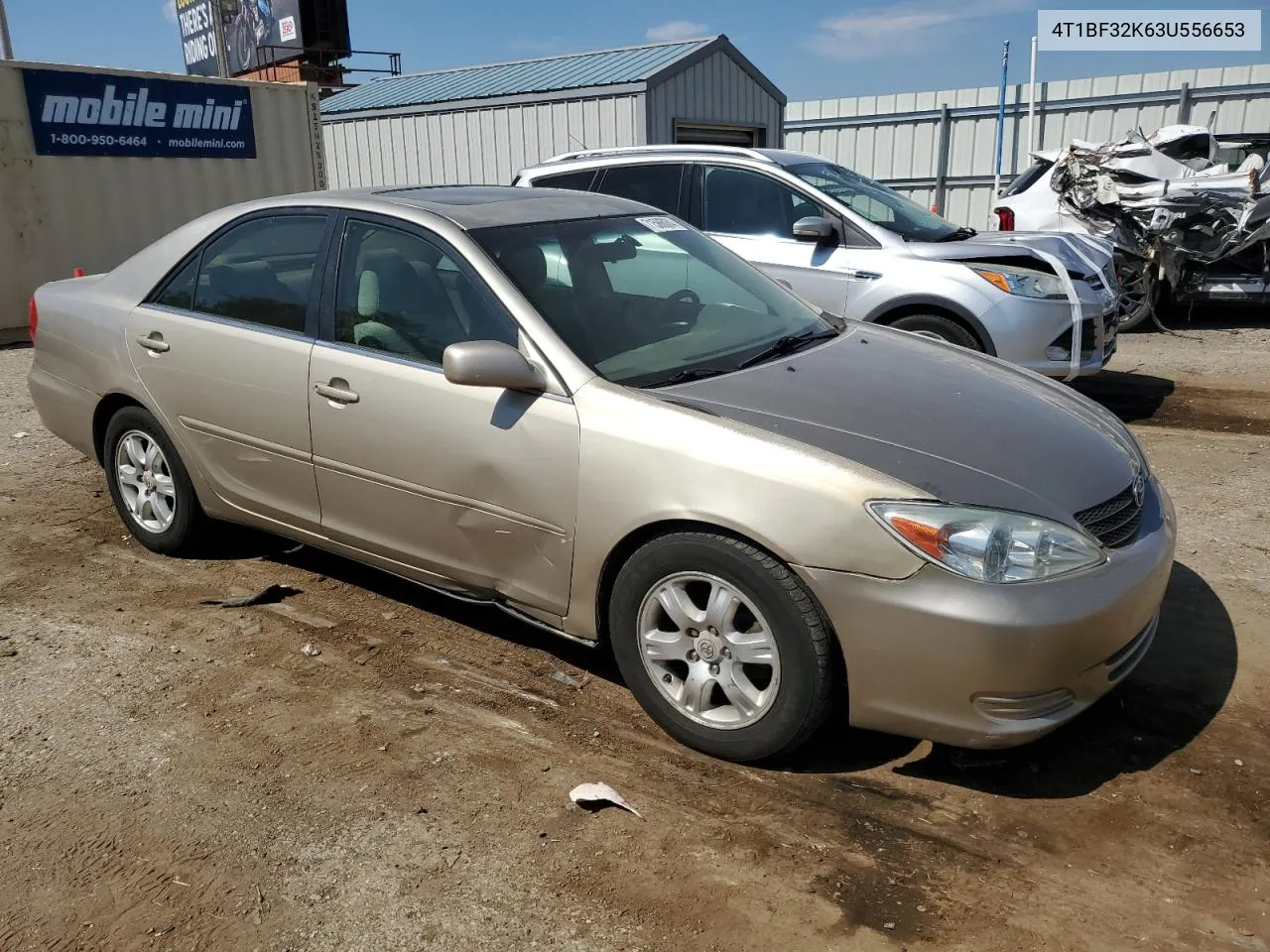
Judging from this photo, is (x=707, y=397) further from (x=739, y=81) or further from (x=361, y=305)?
(x=739, y=81)

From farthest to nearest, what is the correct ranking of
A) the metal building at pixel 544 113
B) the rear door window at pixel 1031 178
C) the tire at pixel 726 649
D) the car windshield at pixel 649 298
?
the metal building at pixel 544 113, the rear door window at pixel 1031 178, the car windshield at pixel 649 298, the tire at pixel 726 649

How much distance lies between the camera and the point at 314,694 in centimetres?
369

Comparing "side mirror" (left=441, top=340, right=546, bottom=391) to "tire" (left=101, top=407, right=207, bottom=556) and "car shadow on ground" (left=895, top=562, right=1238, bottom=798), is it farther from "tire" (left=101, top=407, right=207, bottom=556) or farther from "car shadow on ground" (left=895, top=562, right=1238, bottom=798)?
"tire" (left=101, top=407, right=207, bottom=556)

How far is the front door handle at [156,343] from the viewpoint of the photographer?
4434 millimetres

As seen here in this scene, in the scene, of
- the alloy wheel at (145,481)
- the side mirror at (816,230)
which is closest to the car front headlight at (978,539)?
the alloy wheel at (145,481)

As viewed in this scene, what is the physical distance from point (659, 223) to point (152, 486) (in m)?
2.58

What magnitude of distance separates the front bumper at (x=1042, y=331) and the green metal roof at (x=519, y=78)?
8554mm

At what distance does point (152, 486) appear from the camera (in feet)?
15.8

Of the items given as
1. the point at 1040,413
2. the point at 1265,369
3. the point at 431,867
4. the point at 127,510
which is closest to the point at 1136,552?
the point at 1040,413

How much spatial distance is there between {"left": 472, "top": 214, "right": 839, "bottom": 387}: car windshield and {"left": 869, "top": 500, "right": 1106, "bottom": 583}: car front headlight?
0.95 meters

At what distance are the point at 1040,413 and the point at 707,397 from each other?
1148 mm

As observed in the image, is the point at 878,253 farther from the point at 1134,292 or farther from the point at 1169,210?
the point at 1169,210

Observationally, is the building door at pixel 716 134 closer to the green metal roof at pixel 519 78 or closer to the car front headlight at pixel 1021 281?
the green metal roof at pixel 519 78

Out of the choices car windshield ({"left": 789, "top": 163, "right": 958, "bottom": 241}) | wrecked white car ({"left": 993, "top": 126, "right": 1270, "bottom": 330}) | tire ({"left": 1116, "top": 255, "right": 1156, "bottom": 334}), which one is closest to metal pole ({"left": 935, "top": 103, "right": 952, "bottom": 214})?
wrecked white car ({"left": 993, "top": 126, "right": 1270, "bottom": 330})
